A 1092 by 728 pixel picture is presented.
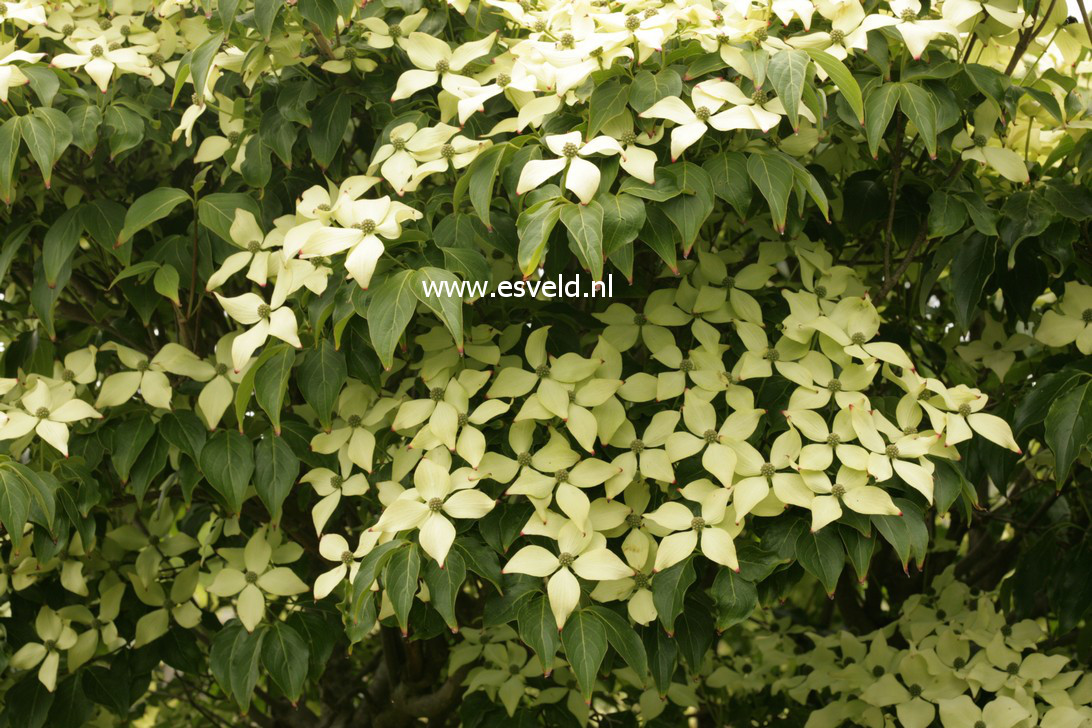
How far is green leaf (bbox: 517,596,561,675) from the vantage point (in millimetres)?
1233

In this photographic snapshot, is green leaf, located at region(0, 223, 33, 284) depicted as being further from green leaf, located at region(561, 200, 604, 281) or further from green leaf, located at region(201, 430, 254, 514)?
green leaf, located at region(561, 200, 604, 281)

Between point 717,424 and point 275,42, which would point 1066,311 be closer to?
point 717,424

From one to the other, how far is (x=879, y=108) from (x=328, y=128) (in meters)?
0.79

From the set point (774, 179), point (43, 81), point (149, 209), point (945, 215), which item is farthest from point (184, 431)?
point (945, 215)

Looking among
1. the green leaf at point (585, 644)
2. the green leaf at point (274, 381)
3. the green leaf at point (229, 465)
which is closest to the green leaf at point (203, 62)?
the green leaf at point (274, 381)

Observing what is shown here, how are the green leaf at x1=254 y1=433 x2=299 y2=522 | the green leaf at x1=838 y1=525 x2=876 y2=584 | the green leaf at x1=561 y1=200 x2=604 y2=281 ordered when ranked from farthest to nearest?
the green leaf at x1=254 y1=433 x2=299 y2=522
the green leaf at x1=838 y1=525 x2=876 y2=584
the green leaf at x1=561 y1=200 x2=604 y2=281

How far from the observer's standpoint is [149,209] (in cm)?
148

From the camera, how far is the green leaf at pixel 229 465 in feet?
4.76

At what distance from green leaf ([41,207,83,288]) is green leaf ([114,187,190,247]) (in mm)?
99

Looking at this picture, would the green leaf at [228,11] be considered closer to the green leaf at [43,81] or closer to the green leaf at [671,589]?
the green leaf at [43,81]

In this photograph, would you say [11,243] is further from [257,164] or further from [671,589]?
[671,589]

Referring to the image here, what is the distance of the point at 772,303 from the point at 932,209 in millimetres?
269

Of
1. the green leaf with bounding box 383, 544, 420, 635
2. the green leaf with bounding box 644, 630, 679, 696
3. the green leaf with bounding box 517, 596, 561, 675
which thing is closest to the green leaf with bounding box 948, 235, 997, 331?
the green leaf with bounding box 644, 630, 679, 696

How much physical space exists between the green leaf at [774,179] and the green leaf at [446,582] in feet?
1.85
